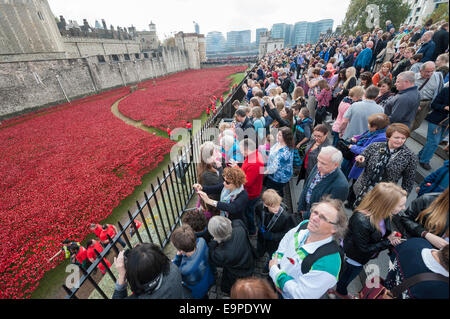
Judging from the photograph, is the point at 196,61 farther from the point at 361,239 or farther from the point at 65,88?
the point at 361,239

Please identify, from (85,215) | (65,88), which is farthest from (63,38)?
(85,215)

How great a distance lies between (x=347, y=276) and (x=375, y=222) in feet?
3.29

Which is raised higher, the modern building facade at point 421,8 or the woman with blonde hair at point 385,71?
the modern building facade at point 421,8

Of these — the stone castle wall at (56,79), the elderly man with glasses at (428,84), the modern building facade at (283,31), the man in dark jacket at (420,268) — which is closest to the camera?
the man in dark jacket at (420,268)

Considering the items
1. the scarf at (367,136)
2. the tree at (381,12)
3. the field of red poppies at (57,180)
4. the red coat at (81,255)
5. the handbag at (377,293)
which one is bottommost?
the field of red poppies at (57,180)

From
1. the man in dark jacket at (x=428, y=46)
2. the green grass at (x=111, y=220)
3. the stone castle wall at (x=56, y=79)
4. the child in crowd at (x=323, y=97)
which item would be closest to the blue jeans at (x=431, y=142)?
the child in crowd at (x=323, y=97)

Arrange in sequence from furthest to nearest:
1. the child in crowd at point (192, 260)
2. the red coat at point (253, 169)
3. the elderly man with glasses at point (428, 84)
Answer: the elderly man with glasses at point (428, 84), the red coat at point (253, 169), the child in crowd at point (192, 260)

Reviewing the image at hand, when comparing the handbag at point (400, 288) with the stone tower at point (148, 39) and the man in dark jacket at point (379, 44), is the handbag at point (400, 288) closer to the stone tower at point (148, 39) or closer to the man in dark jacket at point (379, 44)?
the man in dark jacket at point (379, 44)

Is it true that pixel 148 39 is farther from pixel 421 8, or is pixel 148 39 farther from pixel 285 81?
pixel 421 8

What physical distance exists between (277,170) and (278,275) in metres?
2.07

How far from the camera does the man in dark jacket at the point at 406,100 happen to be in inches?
138

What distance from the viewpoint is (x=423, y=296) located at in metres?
1.43

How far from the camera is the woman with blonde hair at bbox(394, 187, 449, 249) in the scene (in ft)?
4.53

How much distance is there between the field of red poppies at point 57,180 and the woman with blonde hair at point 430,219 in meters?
6.65
